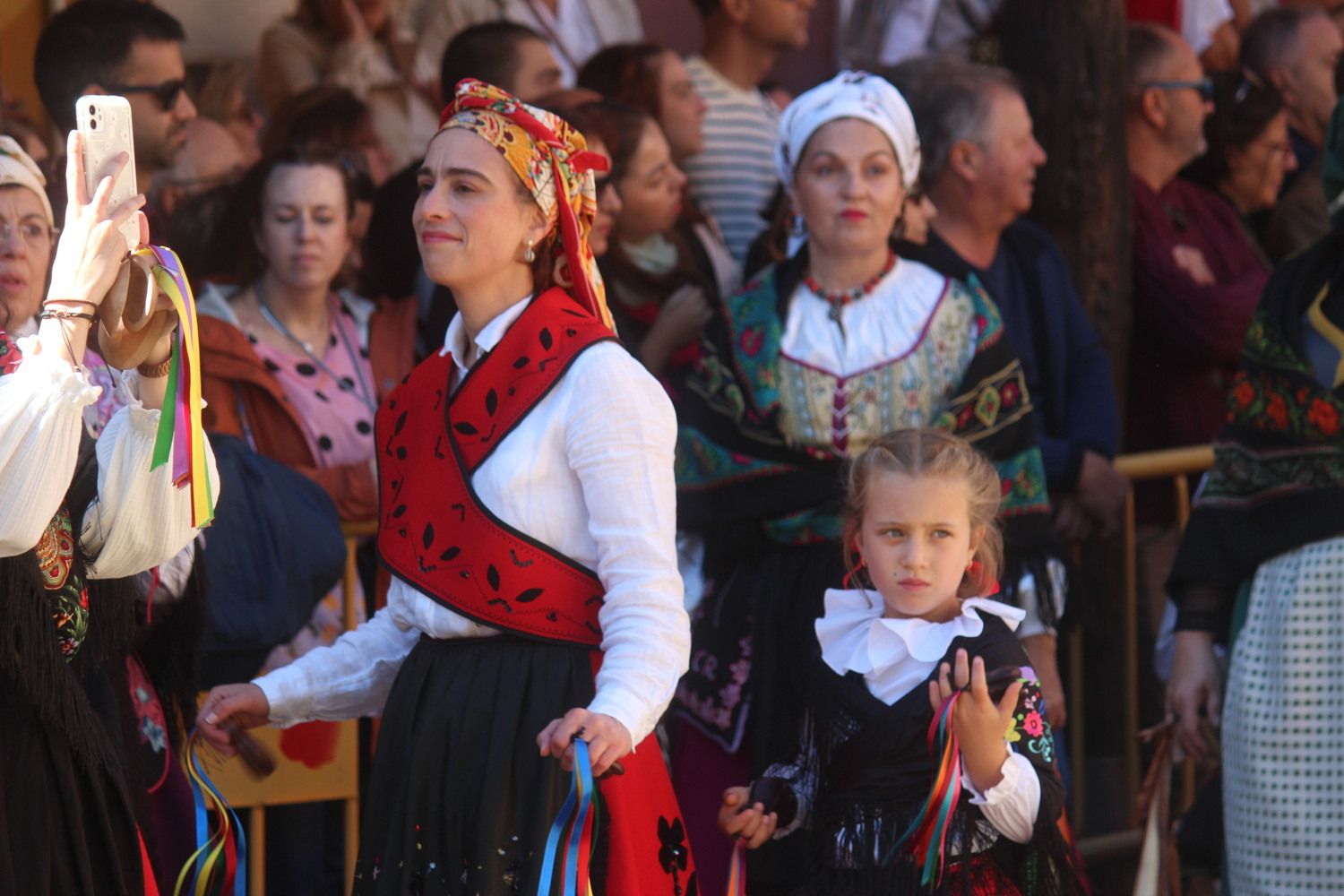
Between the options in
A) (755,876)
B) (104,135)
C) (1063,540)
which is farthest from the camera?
(1063,540)

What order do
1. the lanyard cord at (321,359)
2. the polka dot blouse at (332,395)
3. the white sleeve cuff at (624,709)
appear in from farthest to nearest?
the lanyard cord at (321,359), the polka dot blouse at (332,395), the white sleeve cuff at (624,709)

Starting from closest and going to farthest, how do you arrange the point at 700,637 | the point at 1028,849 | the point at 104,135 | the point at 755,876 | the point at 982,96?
1. the point at 104,135
2. the point at 1028,849
3. the point at 755,876
4. the point at 700,637
5. the point at 982,96

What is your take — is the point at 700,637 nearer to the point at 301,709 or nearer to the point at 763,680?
the point at 763,680

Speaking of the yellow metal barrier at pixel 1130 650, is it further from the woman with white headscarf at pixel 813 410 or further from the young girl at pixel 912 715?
the young girl at pixel 912 715

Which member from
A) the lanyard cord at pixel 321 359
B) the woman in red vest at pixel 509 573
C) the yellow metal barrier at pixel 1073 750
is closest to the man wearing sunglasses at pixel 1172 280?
the yellow metal barrier at pixel 1073 750

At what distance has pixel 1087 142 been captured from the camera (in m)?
6.20

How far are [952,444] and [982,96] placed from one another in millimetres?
2129

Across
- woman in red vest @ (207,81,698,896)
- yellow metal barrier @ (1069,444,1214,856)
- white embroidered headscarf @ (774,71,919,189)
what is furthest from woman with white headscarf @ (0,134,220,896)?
yellow metal barrier @ (1069,444,1214,856)

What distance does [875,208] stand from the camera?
467cm

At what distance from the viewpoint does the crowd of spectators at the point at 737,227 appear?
462 centimetres

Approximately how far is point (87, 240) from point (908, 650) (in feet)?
5.53

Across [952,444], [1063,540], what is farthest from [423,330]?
[952,444]

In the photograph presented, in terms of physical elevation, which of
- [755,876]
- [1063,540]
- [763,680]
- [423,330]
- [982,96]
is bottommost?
[755,876]

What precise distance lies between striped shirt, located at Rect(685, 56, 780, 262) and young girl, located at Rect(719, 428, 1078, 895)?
9.24 feet
